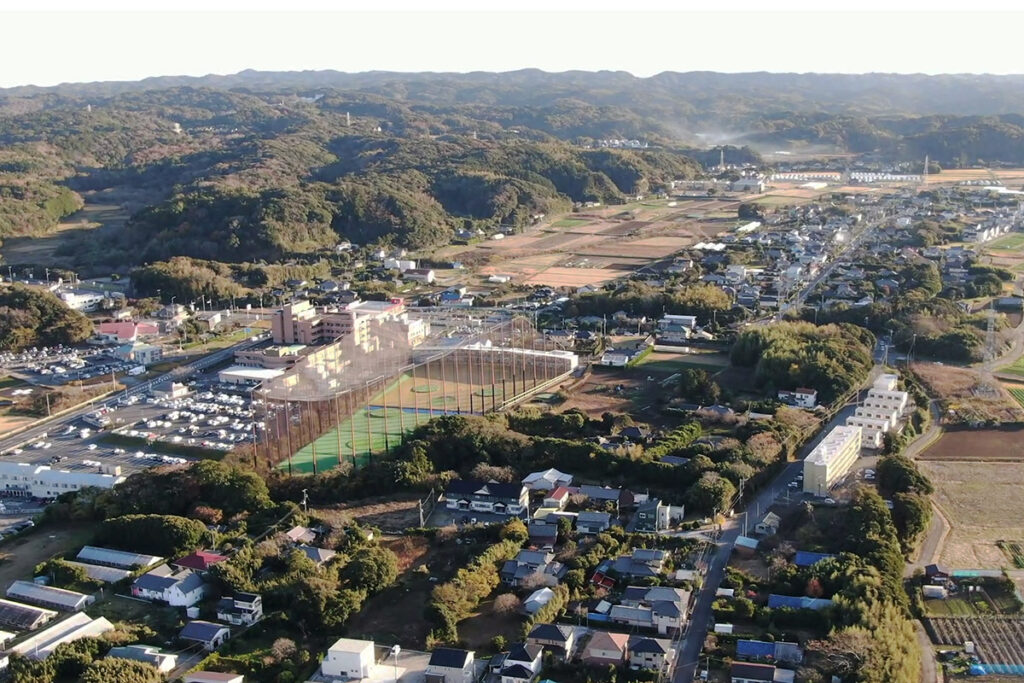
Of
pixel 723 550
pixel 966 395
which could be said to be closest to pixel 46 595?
pixel 723 550

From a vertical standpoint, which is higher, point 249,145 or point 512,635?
point 249,145

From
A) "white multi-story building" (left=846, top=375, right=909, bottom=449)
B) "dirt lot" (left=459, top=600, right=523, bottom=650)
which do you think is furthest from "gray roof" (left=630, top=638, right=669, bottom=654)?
"white multi-story building" (left=846, top=375, right=909, bottom=449)

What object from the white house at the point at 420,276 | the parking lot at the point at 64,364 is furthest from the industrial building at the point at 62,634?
the white house at the point at 420,276

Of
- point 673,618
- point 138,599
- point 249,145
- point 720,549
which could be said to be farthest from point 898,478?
point 249,145

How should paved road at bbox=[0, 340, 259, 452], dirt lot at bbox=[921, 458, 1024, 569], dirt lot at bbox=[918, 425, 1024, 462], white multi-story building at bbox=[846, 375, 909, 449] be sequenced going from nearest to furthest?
1. dirt lot at bbox=[921, 458, 1024, 569]
2. dirt lot at bbox=[918, 425, 1024, 462]
3. white multi-story building at bbox=[846, 375, 909, 449]
4. paved road at bbox=[0, 340, 259, 452]

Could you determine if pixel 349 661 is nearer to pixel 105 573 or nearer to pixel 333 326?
pixel 105 573

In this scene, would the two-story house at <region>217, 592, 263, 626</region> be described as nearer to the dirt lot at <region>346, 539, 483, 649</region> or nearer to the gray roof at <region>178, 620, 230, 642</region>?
the gray roof at <region>178, 620, 230, 642</region>

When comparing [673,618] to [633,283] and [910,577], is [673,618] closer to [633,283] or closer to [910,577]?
[910,577]
